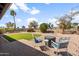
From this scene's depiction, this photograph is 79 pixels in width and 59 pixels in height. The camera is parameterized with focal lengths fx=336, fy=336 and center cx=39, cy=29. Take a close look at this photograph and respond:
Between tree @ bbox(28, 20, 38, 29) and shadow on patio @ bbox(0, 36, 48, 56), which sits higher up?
tree @ bbox(28, 20, 38, 29)

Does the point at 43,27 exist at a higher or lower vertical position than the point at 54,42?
higher

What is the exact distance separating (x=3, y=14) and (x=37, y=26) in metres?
0.66

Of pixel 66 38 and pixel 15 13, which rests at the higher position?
pixel 15 13

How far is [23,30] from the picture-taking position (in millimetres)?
5934

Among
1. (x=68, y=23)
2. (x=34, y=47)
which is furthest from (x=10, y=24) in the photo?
(x=68, y=23)

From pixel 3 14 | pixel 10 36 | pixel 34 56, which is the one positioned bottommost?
pixel 34 56

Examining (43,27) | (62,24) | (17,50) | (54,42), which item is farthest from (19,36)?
(62,24)

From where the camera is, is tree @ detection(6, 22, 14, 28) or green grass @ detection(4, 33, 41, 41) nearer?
tree @ detection(6, 22, 14, 28)

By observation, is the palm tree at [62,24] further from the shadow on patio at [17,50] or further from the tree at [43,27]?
the shadow on patio at [17,50]

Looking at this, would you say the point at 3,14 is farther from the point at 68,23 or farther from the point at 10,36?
the point at 68,23

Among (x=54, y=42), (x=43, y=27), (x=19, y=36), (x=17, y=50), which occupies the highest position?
(x=43, y=27)

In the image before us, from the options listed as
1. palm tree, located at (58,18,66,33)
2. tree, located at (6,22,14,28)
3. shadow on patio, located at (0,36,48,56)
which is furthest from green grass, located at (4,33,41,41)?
palm tree, located at (58,18,66,33)

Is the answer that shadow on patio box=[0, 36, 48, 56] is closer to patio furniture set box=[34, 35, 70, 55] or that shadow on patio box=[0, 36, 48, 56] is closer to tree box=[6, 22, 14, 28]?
patio furniture set box=[34, 35, 70, 55]

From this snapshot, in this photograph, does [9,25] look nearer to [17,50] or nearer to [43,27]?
[17,50]
